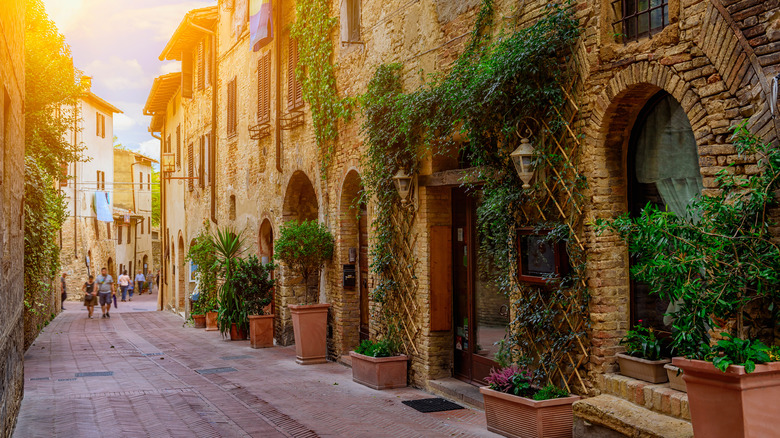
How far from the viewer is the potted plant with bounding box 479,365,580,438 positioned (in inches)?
244

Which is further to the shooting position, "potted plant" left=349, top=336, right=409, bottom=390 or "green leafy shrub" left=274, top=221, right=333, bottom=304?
"green leafy shrub" left=274, top=221, right=333, bottom=304

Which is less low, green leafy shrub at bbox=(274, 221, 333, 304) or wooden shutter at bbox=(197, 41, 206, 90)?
wooden shutter at bbox=(197, 41, 206, 90)

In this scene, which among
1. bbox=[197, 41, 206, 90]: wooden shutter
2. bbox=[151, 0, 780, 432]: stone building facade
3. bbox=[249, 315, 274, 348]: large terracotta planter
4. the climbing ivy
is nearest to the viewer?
bbox=[151, 0, 780, 432]: stone building facade

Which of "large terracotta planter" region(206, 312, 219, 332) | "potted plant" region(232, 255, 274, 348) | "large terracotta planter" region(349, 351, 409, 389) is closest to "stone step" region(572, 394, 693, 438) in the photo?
"large terracotta planter" region(349, 351, 409, 389)

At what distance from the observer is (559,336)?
6598 millimetres

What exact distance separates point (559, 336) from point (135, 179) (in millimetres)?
46157

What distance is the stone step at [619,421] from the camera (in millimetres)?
5137

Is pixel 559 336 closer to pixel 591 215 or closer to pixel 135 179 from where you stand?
pixel 591 215

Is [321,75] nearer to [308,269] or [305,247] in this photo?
[305,247]

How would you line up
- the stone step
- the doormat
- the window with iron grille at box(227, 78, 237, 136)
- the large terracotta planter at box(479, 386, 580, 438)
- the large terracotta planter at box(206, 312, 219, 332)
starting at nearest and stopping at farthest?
the stone step, the large terracotta planter at box(479, 386, 580, 438), the doormat, the large terracotta planter at box(206, 312, 219, 332), the window with iron grille at box(227, 78, 237, 136)

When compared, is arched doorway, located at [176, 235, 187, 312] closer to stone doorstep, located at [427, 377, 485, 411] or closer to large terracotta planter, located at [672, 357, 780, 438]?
stone doorstep, located at [427, 377, 485, 411]

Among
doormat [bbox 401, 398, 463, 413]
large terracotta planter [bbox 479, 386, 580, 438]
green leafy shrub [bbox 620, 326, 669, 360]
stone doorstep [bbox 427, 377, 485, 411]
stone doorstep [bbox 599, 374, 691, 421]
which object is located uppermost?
green leafy shrub [bbox 620, 326, 669, 360]

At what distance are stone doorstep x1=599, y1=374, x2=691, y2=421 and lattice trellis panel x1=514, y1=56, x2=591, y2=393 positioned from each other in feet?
1.08

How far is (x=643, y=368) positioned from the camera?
578 cm
